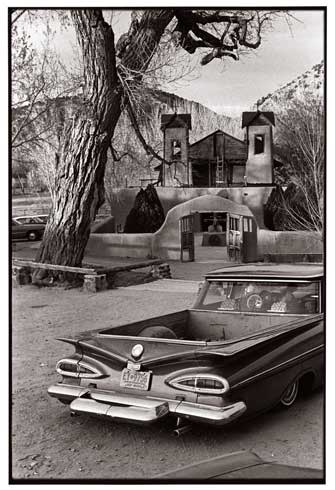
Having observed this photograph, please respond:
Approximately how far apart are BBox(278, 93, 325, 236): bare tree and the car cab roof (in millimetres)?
225

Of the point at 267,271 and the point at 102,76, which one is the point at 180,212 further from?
the point at 102,76

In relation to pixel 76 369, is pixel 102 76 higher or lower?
higher

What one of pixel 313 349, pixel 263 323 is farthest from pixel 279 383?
pixel 263 323

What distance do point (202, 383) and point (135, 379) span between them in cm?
34

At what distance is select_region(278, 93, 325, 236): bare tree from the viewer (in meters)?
3.41

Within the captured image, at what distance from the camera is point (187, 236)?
4.05 m

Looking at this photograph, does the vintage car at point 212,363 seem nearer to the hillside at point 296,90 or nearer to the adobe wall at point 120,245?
the adobe wall at point 120,245

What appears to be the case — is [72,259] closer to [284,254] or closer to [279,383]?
[284,254]

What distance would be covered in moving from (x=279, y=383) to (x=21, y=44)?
2202mm

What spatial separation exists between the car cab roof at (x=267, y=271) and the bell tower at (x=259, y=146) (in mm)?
518

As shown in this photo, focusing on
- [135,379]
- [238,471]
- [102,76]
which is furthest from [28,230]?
[238,471]

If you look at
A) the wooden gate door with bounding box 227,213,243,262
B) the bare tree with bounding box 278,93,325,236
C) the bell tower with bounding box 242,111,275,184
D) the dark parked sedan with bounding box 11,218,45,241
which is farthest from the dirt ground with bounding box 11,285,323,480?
the bell tower with bounding box 242,111,275,184

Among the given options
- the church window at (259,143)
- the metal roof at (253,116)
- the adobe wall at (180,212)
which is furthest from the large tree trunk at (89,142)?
the church window at (259,143)

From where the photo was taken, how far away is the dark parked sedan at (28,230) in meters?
3.44
